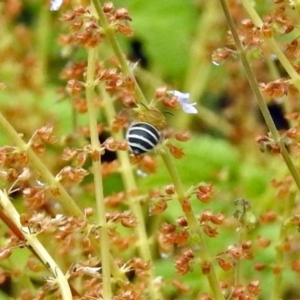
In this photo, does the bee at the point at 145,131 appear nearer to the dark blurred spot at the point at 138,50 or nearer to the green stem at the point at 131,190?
the green stem at the point at 131,190

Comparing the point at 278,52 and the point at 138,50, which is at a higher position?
the point at 138,50

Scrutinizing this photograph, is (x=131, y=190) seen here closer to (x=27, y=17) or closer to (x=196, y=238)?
(x=196, y=238)

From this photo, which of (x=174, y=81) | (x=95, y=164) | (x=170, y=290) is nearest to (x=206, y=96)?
(x=174, y=81)

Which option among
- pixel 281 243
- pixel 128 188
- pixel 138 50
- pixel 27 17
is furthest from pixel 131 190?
pixel 27 17

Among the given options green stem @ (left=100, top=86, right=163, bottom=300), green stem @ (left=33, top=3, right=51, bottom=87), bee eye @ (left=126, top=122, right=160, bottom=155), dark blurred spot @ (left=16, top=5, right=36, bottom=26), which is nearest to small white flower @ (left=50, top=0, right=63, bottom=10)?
bee eye @ (left=126, top=122, right=160, bottom=155)

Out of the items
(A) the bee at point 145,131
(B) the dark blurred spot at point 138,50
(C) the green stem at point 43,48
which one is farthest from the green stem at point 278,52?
(B) the dark blurred spot at point 138,50

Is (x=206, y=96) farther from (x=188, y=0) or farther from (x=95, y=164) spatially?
(x=95, y=164)

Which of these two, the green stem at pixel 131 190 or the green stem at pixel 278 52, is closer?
the green stem at pixel 278 52

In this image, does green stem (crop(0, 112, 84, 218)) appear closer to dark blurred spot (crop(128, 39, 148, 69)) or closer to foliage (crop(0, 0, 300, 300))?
foliage (crop(0, 0, 300, 300))
